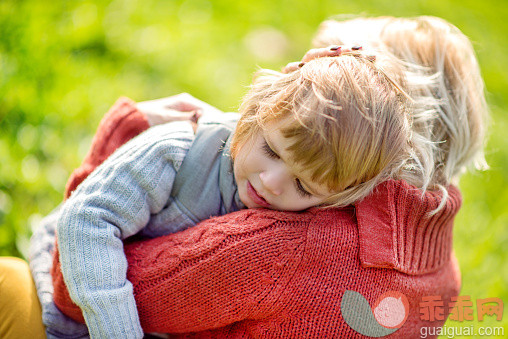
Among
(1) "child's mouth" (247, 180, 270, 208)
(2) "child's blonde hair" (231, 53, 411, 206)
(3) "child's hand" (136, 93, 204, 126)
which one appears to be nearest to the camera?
(2) "child's blonde hair" (231, 53, 411, 206)

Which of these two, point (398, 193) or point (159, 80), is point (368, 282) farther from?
point (159, 80)

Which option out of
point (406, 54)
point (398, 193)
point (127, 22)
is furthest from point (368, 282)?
point (127, 22)

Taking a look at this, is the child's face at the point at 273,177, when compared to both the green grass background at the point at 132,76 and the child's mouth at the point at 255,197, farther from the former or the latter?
the green grass background at the point at 132,76

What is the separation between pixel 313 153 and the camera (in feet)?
5.24

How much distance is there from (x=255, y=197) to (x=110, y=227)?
480 millimetres

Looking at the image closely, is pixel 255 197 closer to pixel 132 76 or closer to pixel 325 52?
pixel 325 52

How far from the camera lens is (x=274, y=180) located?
5.46 ft

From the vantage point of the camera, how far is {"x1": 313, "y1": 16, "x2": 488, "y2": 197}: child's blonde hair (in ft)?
6.75

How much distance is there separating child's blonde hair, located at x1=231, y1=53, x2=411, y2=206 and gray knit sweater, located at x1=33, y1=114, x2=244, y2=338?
257mm

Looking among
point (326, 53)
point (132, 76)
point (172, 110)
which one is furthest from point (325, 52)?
point (132, 76)

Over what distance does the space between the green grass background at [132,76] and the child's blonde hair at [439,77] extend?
0.79m

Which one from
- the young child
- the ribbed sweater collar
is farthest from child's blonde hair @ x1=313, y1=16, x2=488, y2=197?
the young child

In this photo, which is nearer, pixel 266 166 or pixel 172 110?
pixel 266 166

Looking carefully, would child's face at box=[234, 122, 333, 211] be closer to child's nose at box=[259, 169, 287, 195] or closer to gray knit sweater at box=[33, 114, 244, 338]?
child's nose at box=[259, 169, 287, 195]
